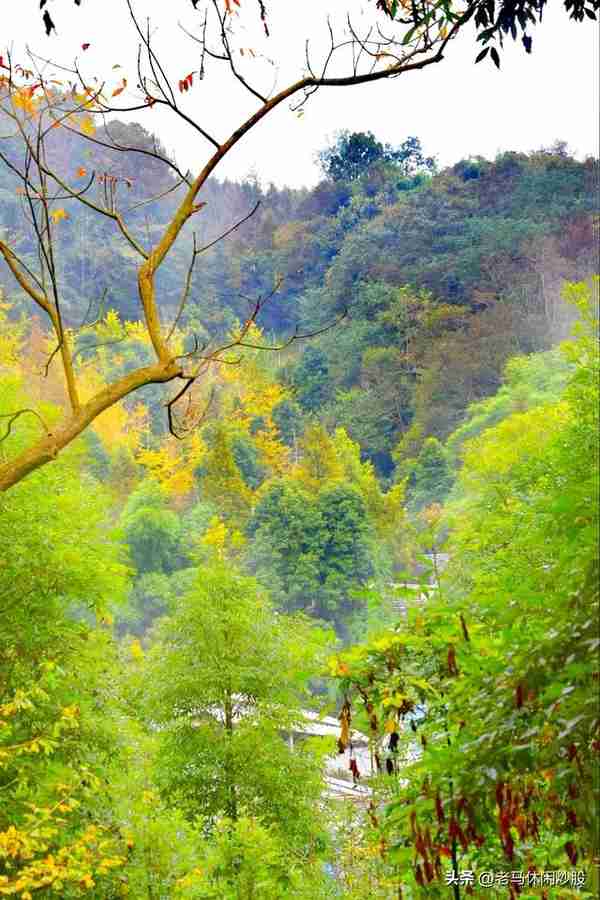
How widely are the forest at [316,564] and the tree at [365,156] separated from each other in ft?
15.7

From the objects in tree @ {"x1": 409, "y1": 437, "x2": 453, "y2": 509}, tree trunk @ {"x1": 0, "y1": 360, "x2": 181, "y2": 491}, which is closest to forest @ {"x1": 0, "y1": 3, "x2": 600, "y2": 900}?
tree trunk @ {"x1": 0, "y1": 360, "x2": 181, "y2": 491}

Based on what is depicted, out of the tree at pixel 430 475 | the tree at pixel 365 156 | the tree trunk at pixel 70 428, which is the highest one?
the tree at pixel 365 156

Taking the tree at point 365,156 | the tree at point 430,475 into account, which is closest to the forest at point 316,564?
the tree at point 430,475

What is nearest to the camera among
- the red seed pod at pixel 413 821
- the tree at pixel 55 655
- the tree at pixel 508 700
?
the tree at pixel 508 700

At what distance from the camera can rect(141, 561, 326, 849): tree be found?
8648 millimetres

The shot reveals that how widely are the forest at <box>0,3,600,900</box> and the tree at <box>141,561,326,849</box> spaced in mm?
31

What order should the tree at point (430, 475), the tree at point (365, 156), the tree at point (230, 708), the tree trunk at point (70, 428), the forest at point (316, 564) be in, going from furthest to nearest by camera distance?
the tree at point (365, 156), the tree at point (430, 475), the tree at point (230, 708), the tree trunk at point (70, 428), the forest at point (316, 564)

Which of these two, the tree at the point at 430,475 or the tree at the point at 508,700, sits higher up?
the tree at the point at 430,475

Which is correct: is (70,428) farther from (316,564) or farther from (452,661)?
(316,564)

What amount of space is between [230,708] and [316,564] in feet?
55.4

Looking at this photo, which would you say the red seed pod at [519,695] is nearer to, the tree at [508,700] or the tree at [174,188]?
the tree at [508,700]

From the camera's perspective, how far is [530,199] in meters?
43.5

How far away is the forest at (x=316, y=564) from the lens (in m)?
2.31

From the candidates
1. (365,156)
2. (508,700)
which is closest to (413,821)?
(508,700)
